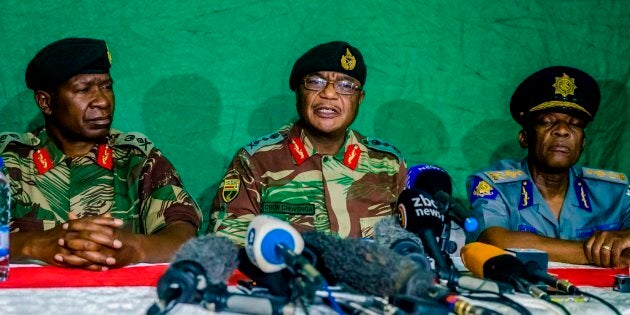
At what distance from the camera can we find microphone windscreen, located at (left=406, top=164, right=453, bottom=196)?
1.81 meters

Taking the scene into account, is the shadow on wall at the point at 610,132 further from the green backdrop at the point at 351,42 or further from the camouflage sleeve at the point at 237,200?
the camouflage sleeve at the point at 237,200

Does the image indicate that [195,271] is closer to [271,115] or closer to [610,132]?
[271,115]

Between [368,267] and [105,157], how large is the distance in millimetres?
1756

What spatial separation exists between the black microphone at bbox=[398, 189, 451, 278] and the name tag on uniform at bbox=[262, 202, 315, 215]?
1.32m

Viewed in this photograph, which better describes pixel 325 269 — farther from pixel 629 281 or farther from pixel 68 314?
pixel 629 281

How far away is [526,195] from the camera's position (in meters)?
3.00

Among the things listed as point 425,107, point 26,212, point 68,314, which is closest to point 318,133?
point 425,107

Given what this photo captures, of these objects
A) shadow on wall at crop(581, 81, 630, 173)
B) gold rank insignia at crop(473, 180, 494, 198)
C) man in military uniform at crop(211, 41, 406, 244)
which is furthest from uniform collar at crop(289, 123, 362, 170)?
shadow on wall at crop(581, 81, 630, 173)

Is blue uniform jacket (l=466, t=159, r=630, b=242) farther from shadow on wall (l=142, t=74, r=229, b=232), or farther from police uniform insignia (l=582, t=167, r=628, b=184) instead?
shadow on wall (l=142, t=74, r=229, b=232)

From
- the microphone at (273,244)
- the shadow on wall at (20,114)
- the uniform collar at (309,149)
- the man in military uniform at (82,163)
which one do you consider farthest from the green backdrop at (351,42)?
the microphone at (273,244)

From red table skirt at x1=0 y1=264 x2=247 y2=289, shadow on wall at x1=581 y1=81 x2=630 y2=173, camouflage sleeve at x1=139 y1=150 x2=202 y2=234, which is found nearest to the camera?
red table skirt at x1=0 y1=264 x2=247 y2=289

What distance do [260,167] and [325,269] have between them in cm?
160

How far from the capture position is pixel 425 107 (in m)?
3.72

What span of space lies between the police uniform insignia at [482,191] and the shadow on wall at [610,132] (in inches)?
48.9
